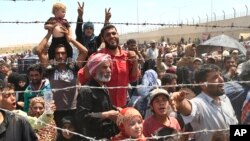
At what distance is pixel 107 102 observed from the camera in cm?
410

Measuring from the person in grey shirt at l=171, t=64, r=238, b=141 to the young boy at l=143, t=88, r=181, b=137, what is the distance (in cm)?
8

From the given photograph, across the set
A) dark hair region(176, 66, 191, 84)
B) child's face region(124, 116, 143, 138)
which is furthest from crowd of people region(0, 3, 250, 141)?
dark hair region(176, 66, 191, 84)

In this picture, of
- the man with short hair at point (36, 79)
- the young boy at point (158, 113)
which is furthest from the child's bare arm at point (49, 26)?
the young boy at point (158, 113)

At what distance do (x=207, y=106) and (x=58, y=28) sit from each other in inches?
79.1

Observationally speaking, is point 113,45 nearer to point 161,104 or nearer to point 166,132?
point 161,104

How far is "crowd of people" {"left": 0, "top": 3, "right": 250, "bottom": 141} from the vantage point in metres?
3.83

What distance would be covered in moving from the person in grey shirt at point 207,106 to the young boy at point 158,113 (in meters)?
0.08

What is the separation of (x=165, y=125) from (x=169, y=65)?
419 cm

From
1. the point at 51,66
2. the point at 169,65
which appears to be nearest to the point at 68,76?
the point at 51,66

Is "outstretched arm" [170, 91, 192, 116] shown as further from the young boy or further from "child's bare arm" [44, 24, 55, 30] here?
"child's bare arm" [44, 24, 55, 30]

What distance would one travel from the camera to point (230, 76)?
262 inches

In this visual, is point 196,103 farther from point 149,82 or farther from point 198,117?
point 149,82


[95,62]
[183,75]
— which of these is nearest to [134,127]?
[95,62]

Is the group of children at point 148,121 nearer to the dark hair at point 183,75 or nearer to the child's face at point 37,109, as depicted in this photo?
the child's face at point 37,109
